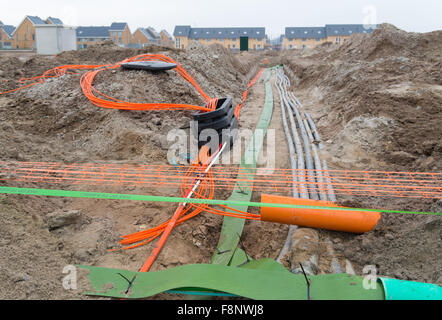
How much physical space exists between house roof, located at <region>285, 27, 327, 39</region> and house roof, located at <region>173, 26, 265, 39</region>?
5.03 metres

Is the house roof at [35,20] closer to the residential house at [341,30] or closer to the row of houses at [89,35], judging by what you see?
the row of houses at [89,35]

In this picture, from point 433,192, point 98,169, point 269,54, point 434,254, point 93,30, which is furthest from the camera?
point 93,30

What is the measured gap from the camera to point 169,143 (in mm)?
6070

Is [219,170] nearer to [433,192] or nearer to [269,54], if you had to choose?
[433,192]

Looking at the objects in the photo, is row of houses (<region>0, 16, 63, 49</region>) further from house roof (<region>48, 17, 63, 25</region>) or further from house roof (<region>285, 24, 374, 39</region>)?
house roof (<region>285, 24, 374, 39</region>)

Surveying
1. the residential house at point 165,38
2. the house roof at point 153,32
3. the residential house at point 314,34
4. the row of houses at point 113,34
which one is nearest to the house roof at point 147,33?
the row of houses at point 113,34

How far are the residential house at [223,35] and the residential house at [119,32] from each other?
775 centimetres

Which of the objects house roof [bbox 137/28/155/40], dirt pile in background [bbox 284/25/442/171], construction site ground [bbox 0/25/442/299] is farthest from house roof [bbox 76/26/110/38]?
dirt pile in background [bbox 284/25/442/171]

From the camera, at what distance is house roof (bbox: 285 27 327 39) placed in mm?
49844

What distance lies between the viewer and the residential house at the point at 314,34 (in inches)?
1928

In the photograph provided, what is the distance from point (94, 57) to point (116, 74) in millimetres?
6750

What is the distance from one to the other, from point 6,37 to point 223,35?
3085 centimetres

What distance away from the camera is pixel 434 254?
286cm

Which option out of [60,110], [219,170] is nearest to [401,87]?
[219,170]
